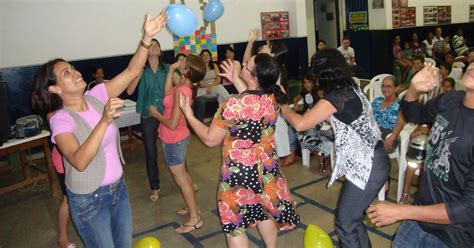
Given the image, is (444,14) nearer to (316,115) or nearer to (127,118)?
(127,118)

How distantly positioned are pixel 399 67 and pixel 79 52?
24.5 feet

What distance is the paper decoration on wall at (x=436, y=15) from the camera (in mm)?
11547

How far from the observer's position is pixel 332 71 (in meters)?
2.40

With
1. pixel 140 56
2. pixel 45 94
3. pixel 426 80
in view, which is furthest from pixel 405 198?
pixel 45 94

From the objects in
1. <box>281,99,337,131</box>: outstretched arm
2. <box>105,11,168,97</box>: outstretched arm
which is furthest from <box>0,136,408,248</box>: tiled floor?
<box>105,11,168,97</box>: outstretched arm

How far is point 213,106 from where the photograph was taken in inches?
313

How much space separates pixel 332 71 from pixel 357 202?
2.52ft

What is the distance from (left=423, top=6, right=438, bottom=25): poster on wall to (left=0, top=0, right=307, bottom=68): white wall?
22.9 feet

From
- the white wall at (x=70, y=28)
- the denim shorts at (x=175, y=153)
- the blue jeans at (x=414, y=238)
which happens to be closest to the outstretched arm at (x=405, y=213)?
the blue jeans at (x=414, y=238)

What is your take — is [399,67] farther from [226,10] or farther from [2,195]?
[2,195]

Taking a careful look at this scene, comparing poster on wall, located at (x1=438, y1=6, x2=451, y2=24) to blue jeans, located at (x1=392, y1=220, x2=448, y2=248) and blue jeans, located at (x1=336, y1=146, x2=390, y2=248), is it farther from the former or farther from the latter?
blue jeans, located at (x1=392, y1=220, x2=448, y2=248)

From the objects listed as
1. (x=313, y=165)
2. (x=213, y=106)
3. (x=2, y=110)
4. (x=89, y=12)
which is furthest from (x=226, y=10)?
(x=2, y=110)

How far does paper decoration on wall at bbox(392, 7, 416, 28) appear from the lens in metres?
10.7

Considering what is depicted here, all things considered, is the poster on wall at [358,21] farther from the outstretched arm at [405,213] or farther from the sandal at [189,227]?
the outstretched arm at [405,213]
